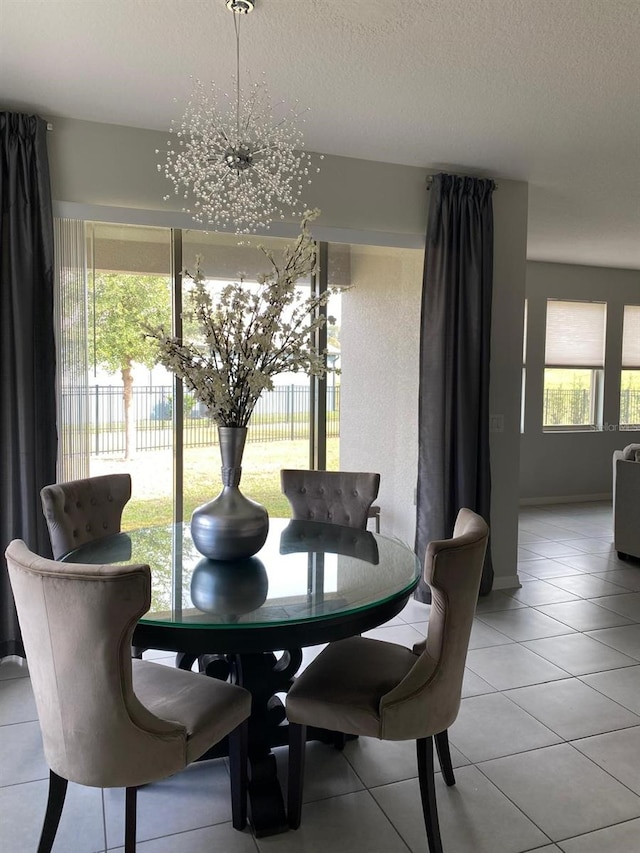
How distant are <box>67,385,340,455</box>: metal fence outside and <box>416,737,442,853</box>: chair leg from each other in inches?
89.2

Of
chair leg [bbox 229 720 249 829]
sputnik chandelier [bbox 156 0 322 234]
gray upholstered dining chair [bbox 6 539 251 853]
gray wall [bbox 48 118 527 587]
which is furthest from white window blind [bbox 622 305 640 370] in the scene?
gray upholstered dining chair [bbox 6 539 251 853]

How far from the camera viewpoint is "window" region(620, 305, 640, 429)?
8281 mm

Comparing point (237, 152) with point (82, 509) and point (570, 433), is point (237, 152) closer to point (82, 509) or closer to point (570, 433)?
point (82, 509)

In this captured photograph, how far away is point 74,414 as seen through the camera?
12.3ft

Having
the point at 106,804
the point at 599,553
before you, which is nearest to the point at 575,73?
the point at 106,804

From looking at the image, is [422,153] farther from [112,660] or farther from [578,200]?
[112,660]

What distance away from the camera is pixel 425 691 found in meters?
2.04

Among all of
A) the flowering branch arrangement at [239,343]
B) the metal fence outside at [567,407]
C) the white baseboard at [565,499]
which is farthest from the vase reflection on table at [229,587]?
the metal fence outside at [567,407]

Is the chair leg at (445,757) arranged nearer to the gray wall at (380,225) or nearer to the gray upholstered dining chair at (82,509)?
the gray upholstered dining chair at (82,509)

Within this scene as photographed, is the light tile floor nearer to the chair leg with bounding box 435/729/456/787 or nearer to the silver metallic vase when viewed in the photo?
the chair leg with bounding box 435/729/456/787

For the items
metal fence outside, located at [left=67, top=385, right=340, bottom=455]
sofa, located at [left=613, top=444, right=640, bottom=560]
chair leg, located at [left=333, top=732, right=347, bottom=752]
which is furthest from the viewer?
sofa, located at [left=613, top=444, right=640, bottom=560]

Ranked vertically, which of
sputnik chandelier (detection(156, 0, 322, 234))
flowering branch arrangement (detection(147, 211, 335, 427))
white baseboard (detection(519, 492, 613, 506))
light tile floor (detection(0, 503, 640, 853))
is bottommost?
light tile floor (detection(0, 503, 640, 853))

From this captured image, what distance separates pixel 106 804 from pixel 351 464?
276 centimetres

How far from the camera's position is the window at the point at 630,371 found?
828 cm
